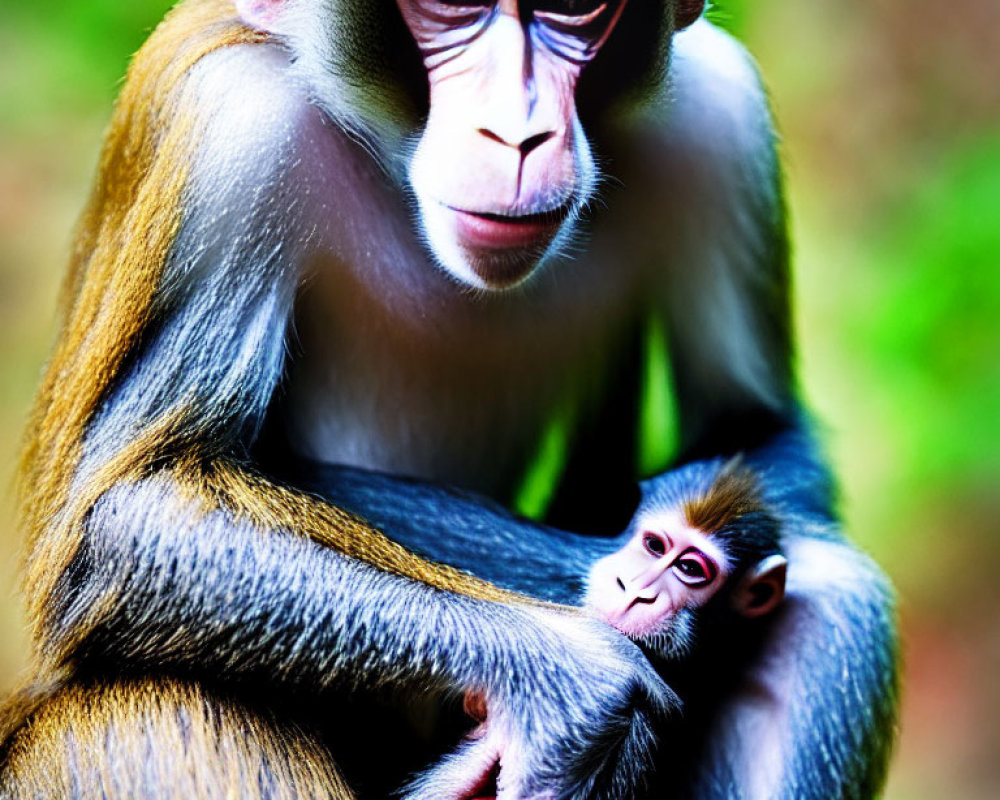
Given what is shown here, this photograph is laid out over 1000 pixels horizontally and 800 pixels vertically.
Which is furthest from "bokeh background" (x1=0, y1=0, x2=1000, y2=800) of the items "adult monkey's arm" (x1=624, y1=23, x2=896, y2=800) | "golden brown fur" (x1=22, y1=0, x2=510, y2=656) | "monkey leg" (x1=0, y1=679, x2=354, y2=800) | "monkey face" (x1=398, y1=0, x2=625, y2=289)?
"monkey face" (x1=398, y1=0, x2=625, y2=289)

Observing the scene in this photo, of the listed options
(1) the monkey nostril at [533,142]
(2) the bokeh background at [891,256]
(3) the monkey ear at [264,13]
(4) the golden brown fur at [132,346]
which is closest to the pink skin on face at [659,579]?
(4) the golden brown fur at [132,346]

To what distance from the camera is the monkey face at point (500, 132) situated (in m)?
2.62

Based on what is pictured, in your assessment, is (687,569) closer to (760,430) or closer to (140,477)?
(760,430)

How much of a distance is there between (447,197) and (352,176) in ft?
1.58

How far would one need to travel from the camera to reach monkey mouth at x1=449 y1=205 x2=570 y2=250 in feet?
8.80

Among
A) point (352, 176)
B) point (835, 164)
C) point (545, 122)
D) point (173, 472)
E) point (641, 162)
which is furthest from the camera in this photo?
point (835, 164)

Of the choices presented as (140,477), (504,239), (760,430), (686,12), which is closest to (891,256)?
(760,430)

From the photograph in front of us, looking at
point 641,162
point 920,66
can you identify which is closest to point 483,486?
point 641,162

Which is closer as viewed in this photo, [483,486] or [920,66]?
[483,486]

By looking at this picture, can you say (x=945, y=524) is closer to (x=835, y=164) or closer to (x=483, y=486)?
(x=835, y=164)

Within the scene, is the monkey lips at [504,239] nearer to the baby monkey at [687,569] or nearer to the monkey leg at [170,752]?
the baby monkey at [687,569]

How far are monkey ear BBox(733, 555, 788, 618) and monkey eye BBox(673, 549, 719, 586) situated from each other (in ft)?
0.43

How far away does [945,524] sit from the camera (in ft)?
21.9

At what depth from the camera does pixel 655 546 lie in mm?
3029
